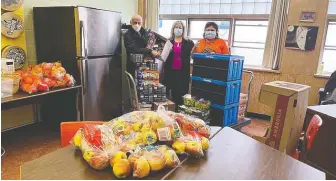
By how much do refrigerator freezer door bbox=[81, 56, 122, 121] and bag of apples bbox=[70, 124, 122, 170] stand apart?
6.65 feet

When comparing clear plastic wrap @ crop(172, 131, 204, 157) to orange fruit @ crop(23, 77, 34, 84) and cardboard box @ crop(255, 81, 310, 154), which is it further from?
orange fruit @ crop(23, 77, 34, 84)

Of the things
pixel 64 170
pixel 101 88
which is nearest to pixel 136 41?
pixel 101 88

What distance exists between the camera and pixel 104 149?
1.12 meters

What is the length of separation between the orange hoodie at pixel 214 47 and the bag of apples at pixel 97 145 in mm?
2740

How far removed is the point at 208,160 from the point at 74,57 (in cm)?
238

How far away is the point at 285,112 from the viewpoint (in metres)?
2.47

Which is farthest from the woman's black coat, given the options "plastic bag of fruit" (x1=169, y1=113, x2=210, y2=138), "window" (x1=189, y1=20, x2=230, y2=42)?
"plastic bag of fruit" (x1=169, y1=113, x2=210, y2=138)

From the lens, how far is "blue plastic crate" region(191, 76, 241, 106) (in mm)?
3285

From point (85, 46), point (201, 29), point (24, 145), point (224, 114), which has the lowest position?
point (24, 145)

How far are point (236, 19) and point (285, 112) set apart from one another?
2510mm

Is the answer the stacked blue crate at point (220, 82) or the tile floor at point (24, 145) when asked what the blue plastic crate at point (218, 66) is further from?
the tile floor at point (24, 145)

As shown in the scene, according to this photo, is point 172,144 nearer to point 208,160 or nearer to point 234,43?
point 208,160

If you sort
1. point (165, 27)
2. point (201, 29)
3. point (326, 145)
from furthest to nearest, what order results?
point (165, 27), point (201, 29), point (326, 145)

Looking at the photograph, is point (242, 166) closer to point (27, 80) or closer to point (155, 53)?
point (27, 80)
